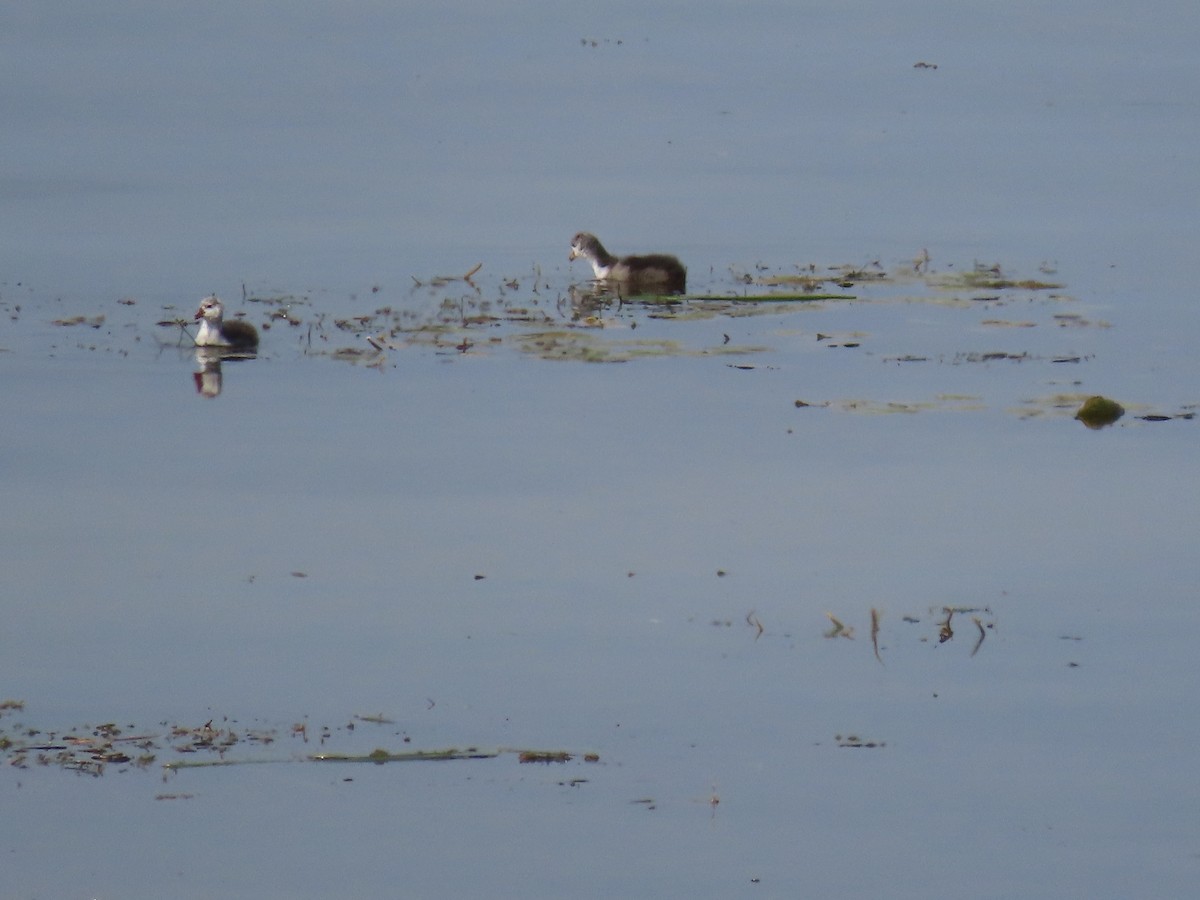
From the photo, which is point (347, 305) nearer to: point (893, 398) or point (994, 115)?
point (893, 398)

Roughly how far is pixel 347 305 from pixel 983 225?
6.26 meters

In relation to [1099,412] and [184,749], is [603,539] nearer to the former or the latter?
[184,749]

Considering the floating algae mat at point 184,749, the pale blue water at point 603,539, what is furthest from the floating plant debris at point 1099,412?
the floating algae mat at point 184,749

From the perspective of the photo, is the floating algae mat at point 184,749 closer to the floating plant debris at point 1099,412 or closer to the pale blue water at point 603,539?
the pale blue water at point 603,539

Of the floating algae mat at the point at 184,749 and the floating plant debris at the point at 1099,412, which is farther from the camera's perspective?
the floating plant debris at the point at 1099,412

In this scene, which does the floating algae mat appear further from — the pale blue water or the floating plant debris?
the floating plant debris

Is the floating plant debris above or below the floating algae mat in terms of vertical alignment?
above

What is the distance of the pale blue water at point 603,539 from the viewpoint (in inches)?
314

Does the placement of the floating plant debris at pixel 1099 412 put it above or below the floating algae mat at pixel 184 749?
above

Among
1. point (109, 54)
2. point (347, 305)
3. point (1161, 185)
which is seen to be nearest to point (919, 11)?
point (109, 54)

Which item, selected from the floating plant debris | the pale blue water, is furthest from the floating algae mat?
the floating plant debris

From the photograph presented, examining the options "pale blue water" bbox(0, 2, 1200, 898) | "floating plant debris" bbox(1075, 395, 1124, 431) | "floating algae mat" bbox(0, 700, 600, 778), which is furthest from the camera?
"floating plant debris" bbox(1075, 395, 1124, 431)

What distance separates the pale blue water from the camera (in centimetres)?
798

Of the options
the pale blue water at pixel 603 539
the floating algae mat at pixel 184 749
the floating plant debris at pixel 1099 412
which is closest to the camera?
the pale blue water at pixel 603 539
